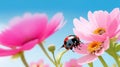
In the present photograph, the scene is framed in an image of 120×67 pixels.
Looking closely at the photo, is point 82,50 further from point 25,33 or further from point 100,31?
point 25,33

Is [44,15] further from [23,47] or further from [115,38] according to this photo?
[115,38]

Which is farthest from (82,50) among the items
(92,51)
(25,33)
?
(25,33)

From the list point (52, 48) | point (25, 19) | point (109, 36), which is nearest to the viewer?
point (25, 19)

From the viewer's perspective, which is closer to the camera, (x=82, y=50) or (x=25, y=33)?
(x=25, y=33)

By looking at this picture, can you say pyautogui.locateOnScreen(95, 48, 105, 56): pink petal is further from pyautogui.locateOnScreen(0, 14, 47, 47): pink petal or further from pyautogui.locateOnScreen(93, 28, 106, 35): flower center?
pyautogui.locateOnScreen(0, 14, 47, 47): pink petal

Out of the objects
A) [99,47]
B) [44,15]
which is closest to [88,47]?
[99,47]

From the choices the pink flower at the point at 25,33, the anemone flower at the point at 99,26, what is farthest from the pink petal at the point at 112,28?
the pink flower at the point at 25,33

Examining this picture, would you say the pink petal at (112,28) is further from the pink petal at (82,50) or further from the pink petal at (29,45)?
the pink petal at (29,45)
